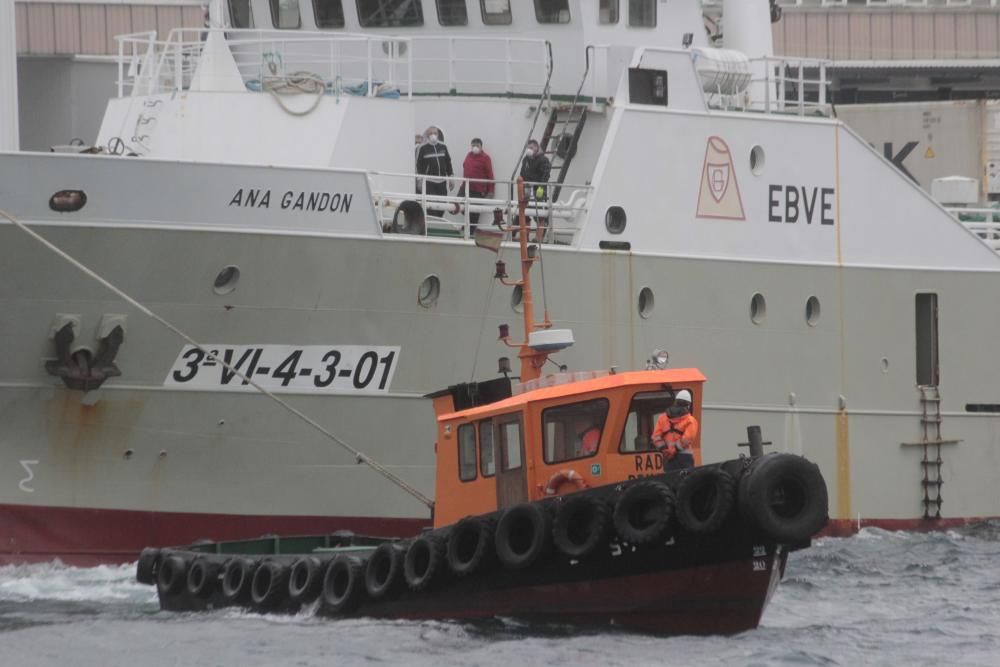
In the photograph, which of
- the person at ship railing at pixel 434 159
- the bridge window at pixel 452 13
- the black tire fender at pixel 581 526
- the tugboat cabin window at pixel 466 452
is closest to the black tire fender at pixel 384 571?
the tugboat cabin window at pixel 466 452

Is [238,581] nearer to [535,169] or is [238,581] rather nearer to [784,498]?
[784,498]

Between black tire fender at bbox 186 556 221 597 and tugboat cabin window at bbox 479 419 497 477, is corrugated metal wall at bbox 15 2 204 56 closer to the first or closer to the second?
black tire fender at bbox 186 556 221 597

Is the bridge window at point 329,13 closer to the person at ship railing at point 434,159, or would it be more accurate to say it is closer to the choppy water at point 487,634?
the person at ship railing at point 434,159

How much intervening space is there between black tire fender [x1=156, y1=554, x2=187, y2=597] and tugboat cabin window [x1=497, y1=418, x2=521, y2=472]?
3.39 metres

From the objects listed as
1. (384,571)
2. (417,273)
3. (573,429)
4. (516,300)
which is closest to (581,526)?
(573,429)

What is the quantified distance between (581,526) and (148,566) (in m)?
4.92

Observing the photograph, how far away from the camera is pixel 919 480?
2503 centimetres

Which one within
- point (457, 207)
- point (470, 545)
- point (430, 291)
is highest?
point (457, 207)

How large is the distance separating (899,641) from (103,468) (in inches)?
324

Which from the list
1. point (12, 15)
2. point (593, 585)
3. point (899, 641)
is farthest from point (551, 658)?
point (12, 15)

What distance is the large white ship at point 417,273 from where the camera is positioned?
20.2 metres

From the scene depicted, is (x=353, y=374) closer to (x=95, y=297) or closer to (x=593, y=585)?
(x=95, y=297)

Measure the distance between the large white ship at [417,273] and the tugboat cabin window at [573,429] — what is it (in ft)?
0.52

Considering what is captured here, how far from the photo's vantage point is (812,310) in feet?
78.9
